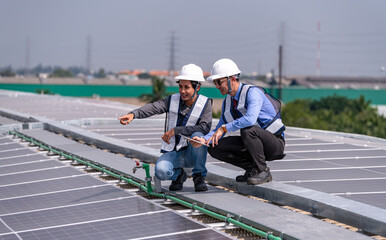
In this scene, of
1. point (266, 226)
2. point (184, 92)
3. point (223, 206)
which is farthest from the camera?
point (184, 92)

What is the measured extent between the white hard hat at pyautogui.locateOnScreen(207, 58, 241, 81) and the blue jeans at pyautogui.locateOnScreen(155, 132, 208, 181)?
2.67 feet

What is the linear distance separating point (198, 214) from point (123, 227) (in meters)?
1.08

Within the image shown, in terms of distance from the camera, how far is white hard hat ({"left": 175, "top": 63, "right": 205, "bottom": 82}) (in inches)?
318

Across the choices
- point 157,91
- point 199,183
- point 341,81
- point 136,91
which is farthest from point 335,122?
point 341,81

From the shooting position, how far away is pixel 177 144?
843 centimetres

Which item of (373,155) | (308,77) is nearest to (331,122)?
(373,155)

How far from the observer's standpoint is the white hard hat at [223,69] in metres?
7.98

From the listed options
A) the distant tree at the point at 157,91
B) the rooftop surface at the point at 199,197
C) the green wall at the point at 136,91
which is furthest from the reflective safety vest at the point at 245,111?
the green wall at the point at 136,91

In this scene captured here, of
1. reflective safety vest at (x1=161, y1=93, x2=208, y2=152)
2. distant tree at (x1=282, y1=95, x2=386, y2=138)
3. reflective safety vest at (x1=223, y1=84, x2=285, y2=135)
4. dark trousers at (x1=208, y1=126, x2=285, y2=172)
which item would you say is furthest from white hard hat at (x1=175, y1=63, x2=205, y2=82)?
distant tree at (x1=282, y1=95, x2=386, y2=138)

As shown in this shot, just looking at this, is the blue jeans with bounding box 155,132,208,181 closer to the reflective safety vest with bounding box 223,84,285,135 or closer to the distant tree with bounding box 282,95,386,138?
the reflective safety vest with bounding box 223,84,285,135

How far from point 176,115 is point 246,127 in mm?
1095

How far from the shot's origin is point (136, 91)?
97625mm

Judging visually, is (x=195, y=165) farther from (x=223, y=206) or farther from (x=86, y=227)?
(x=86, y=227)

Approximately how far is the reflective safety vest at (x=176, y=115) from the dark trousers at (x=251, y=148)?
435 mm
